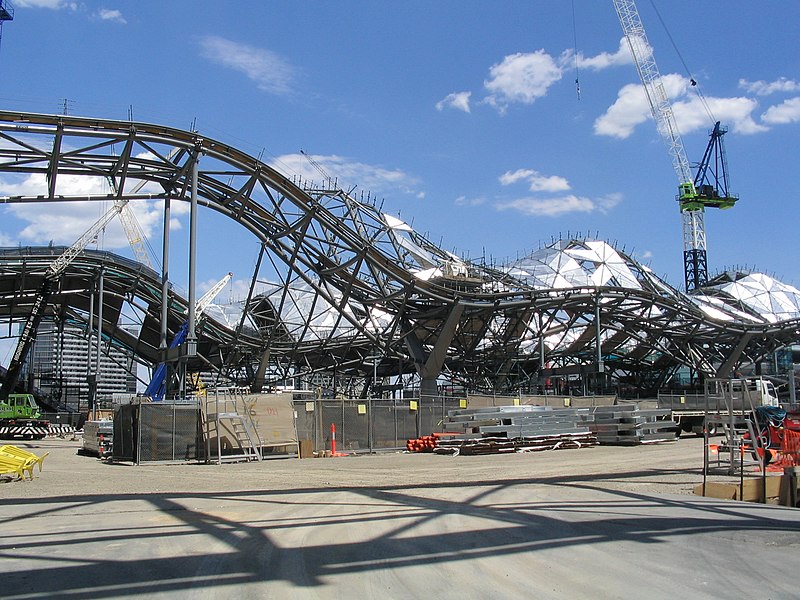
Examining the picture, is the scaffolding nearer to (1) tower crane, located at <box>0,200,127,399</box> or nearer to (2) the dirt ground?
(2) the dirt ground

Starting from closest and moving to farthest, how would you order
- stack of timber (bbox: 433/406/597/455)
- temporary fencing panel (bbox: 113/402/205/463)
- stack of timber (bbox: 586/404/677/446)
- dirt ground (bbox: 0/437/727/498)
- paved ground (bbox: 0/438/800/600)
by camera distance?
paved ground (bbox: 0/438/800/600) < dirt ground (bbox: 0/437/727/498) < temporary fencing panel (bbox: 113/402/205/463) < stack of timber (bbox: 433/406/597/455) < stack of timber (bbox: 586/404/677/446)

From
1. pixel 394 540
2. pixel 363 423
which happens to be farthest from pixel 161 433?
pixel 394 540

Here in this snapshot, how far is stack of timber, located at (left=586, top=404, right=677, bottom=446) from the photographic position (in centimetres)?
3266

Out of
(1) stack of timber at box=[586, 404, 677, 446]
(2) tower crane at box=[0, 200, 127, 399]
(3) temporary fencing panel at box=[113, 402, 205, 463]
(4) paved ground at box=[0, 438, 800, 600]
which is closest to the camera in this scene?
(4) paved ground at box=[0, 438, 800, 600]

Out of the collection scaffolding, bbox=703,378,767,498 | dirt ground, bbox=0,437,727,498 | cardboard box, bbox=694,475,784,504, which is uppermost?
scaffolding, bbox=703,378,767,498

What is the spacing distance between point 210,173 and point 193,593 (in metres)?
32.2

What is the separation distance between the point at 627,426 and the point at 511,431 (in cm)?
619

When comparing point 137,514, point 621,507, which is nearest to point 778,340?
point 621,507

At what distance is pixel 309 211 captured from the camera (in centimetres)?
4041

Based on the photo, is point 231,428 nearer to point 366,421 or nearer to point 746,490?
point 366,421

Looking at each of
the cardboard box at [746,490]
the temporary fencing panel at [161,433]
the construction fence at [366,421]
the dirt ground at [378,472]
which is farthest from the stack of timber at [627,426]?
the temporary fencing panel at [161,433]

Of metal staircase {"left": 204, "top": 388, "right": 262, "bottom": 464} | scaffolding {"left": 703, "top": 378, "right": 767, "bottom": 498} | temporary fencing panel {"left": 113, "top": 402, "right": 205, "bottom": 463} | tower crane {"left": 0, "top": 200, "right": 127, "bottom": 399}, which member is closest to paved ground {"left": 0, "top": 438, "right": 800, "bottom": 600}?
scaffolding {"left": 703, "top": 378, "right": 767, "bottom": 498}

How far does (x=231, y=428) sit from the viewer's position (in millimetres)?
26516

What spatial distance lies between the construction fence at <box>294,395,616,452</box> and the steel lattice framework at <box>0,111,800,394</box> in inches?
444
